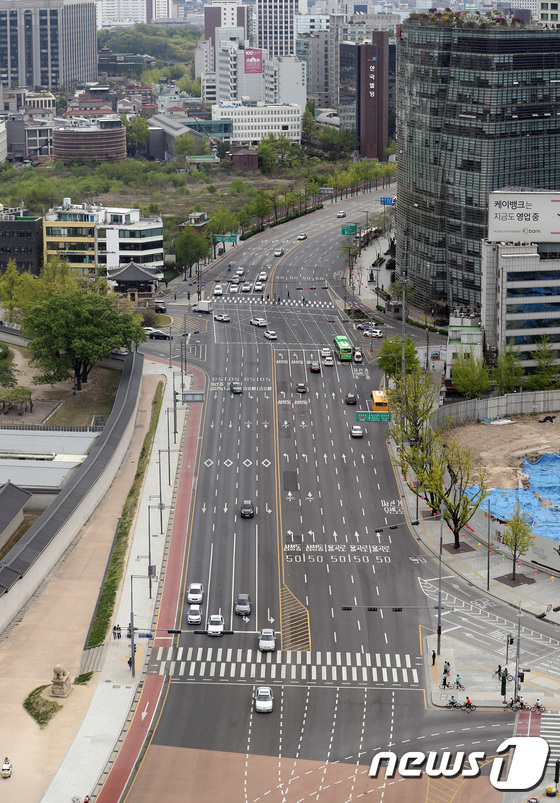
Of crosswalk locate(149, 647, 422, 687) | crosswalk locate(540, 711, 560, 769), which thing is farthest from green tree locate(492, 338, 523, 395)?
crosswalk locate(540, 711, 560, 769)

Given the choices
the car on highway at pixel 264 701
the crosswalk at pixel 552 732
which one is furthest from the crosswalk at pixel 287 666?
the crosswalk at pixel 552 732

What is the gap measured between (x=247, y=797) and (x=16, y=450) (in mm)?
85401

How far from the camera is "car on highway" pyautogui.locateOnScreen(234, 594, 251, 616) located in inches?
5340

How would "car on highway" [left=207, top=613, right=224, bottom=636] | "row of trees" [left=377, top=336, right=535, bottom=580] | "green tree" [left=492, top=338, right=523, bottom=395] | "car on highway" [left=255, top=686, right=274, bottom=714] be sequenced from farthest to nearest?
"green tree" [left=492, top=338, right=523, bottom=395] < "row of trees" [left=377, top=336, right=535, bottom=580] < "car on highway" [left=207, top=613, right=224, bottom=636] < "car on highway" [left=255, top=686, right=274, bottom=714]

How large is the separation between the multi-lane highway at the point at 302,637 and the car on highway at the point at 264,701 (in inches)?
20.2

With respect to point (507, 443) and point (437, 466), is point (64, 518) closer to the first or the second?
point (437, 466)

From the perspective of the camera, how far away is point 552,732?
373 ft

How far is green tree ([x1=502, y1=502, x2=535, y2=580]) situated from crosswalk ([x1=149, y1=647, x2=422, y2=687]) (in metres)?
20.7

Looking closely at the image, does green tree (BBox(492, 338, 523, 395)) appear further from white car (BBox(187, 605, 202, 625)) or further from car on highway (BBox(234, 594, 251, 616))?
white car (BBox(187, 605, 202, 625))

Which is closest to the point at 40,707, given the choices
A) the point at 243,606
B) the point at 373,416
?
the point at 243,606

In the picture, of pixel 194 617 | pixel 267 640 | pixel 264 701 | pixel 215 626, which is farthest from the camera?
pixel 194 617

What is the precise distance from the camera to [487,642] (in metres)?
131

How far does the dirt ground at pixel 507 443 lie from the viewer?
170375 mm

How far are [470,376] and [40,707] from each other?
3748 inches
